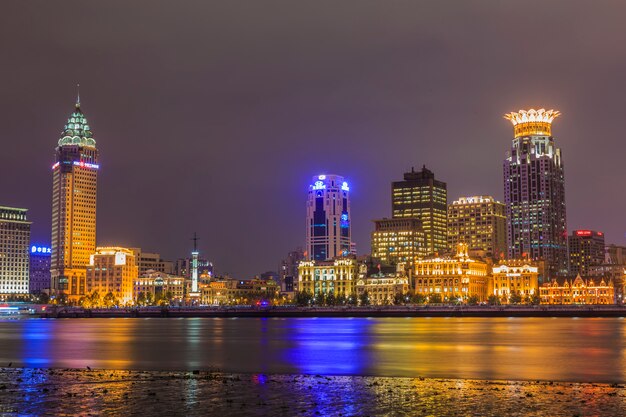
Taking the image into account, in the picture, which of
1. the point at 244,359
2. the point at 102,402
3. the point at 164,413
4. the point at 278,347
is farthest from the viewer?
the point at 278,347

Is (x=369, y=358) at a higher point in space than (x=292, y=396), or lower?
lower

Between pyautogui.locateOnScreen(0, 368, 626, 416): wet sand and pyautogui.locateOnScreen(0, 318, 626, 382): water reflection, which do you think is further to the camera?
pyautogui.locateOnScreen(0, 318, 626, 382): water reflection

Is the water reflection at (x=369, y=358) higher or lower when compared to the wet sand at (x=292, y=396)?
lower

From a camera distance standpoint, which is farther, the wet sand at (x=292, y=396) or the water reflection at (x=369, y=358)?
the water reflection at (x=369, y=358)

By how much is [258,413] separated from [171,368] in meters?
22.2

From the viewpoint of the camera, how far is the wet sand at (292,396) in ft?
108

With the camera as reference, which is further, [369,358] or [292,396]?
[369,358]

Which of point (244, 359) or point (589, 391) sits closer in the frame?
point (589, 391)

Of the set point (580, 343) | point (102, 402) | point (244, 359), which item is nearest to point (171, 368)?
point (244, 359)

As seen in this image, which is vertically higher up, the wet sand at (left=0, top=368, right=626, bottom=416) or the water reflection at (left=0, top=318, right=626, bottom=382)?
the wet sand at (left=0, top=368, right=626, bottom=416)

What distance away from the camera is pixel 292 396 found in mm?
37250

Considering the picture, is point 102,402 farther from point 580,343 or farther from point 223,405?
point 580,343

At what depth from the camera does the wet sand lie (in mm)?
33031

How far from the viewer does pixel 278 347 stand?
7994 centimetres
